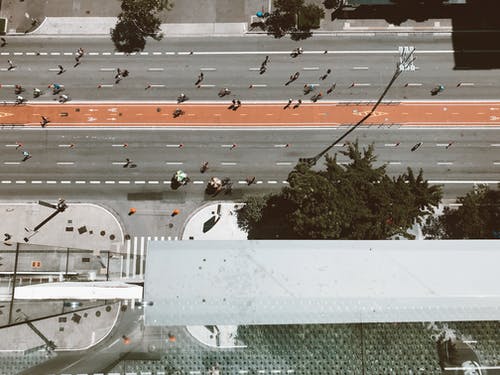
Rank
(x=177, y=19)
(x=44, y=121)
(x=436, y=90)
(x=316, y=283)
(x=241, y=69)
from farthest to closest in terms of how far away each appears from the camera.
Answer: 1. (x=177, y=19)
2. (x=241, y=69)
3. (x=436, y=90)
4. (x=44, y=121)
5. (x=316, y=283)

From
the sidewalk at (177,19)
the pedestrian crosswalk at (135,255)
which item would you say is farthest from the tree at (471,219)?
the pedestrian crosswalk at (135,255)

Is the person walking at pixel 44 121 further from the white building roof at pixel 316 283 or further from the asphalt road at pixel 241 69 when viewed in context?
the white building roof at pixel 316 283

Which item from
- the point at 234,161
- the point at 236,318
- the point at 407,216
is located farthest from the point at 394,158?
the point at 236,318

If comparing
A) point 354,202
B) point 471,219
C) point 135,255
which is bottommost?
point 135,255

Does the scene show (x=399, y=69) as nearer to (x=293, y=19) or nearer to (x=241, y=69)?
(x=293, y=19)

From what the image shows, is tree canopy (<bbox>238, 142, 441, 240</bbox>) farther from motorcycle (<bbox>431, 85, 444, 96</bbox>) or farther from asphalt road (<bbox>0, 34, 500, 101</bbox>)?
motorcycle (<bbox>431, 85, 444, 96</bbox>)

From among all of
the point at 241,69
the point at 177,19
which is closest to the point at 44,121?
the point at 177,19

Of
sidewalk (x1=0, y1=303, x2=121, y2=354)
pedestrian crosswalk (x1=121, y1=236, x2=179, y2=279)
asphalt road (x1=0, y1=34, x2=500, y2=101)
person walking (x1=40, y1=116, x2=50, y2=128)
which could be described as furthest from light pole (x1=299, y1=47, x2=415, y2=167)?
person walking (x1=40, y1=116, x2=50, y2=128)

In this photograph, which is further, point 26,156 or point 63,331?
point 26,156
